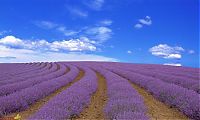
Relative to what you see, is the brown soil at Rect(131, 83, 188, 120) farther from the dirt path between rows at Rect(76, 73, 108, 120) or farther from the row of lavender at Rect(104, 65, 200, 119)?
the dirt path between rows at Rect(76, 73, 108, 120)

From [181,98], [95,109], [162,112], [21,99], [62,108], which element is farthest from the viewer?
[21,99]

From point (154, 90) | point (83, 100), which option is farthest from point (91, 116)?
point (154, 90)

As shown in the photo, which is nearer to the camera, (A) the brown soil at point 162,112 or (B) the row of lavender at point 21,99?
(A) the brown soil at point 162,112

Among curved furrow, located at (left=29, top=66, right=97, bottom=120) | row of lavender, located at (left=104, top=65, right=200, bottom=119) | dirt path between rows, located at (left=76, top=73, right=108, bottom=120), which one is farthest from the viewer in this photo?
dirt path between rows, located at (left=76, top=73, right=108, bottom=120)

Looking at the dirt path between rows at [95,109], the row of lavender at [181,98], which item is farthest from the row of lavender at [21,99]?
the row of lavender at [181,98]

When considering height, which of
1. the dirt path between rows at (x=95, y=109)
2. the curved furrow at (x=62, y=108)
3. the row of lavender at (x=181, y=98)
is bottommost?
the dirt path between rows at (x=95, y=109)

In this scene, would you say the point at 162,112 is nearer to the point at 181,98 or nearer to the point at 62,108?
the point at 181,98

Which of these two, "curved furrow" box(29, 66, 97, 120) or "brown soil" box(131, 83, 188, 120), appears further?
"brown soil" box(131, 83, 188, 120)

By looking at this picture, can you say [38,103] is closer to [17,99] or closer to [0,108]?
[17,99]

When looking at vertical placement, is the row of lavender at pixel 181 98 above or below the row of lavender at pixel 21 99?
above

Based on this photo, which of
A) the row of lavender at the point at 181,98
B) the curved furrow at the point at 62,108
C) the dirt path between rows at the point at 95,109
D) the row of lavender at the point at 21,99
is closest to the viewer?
the curved furrow at the point at 62,108

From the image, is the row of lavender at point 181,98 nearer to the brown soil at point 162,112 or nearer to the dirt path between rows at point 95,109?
the brown soil at point 162,112

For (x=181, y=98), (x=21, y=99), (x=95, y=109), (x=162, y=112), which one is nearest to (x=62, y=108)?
(x=95, y=109)

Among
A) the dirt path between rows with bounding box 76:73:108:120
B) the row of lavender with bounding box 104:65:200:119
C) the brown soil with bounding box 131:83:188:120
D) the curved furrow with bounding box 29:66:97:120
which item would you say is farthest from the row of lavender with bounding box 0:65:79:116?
the row of lavender with bounding box 104:65:200:119
